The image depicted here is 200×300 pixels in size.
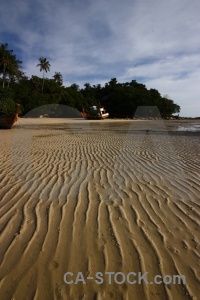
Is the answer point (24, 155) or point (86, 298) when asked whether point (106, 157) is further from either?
point (86, 298)

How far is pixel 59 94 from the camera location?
53625mm

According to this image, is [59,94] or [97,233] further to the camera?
[59,94]

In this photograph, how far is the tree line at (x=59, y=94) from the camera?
43.9 meters

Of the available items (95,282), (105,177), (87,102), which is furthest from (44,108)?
(95,282)

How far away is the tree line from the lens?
43.9 meters

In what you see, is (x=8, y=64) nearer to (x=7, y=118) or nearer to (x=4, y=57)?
(x=4, y=57)

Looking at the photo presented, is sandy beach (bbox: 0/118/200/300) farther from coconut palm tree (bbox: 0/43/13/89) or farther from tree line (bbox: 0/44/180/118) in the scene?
coconut palm tree (bbox: 0/43/13/89)

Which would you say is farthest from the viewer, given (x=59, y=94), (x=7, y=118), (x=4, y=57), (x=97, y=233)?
(x=59, y=94)

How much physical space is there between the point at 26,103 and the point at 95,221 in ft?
147

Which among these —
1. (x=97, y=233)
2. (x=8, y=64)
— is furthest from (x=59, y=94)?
(x=97, y=233)

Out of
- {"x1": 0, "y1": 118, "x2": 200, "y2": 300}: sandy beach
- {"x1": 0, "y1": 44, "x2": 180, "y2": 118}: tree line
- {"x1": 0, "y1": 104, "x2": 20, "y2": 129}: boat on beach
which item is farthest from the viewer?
{"x1": 0, "y1": 44, "x2": 180, "y2": 118}: tree line

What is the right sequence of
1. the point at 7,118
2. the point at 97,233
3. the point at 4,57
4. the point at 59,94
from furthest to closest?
the point at 59,94, the point at 4,57, the point at 7,118, the point at 97,233

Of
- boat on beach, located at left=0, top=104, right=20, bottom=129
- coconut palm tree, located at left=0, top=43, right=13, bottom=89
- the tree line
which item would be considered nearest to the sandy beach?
boat on beach, located at left=0, top=104, right=20, bottom=129

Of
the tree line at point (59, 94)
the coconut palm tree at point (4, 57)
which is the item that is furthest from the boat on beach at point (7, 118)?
the coconut palm tree at point (4, 57)
